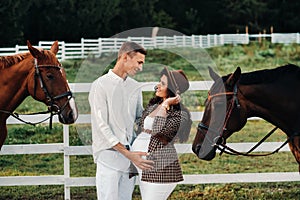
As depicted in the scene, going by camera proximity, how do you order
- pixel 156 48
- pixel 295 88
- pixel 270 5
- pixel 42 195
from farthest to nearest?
pixel 270 5
pixel 156 48
pixel 42 195
pixel 295 88

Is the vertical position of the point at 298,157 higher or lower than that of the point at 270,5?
higher

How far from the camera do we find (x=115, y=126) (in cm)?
536

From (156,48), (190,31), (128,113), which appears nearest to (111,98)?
(128,113)

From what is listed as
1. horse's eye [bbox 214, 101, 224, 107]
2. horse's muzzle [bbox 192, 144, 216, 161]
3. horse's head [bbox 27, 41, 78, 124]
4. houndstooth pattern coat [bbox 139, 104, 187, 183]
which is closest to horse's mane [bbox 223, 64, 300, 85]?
horse's eye [bbox 214, 101, 224, 107]

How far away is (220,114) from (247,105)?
0.26m

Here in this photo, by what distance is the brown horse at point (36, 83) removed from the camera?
259 inches

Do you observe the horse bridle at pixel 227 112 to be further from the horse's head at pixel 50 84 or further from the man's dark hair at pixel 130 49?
the horse's head at pixel 50 84

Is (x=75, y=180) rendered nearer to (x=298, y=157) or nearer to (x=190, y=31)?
(x=298, y=157)

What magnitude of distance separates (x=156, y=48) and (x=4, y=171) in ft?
62.0

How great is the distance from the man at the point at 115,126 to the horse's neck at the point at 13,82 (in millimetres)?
1500

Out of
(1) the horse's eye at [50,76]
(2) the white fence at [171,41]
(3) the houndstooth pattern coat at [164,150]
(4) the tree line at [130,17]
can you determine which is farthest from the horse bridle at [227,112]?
(4) the tree line at [130,17]

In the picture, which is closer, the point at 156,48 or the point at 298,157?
the point at 298,157

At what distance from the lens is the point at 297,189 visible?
8.70 metres

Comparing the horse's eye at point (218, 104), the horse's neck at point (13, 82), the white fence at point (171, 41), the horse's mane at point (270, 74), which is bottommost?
the white fence at point (171, 41)
